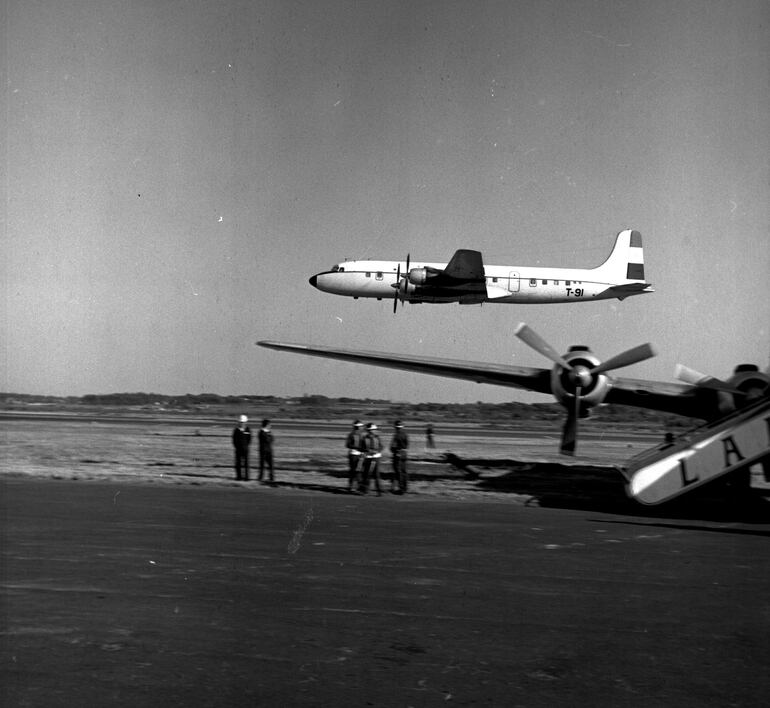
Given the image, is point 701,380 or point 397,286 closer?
point 701,380

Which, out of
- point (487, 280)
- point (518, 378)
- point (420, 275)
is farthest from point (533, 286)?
point (518, 378)

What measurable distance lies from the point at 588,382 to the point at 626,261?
16.8m

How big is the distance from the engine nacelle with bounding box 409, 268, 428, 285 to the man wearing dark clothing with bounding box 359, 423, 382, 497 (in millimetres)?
11969

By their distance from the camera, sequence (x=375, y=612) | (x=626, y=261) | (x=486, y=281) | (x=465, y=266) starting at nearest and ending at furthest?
(x=375, y=612) < (x=465, y=266) < (x=486, y=281) < (x=626, y=261)

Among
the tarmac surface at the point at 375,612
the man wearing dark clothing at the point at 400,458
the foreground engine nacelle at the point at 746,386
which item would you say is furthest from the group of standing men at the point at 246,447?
the foreground engine nacelle at the point at 746,386

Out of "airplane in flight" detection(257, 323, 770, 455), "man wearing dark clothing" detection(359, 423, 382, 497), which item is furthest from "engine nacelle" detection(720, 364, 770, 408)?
"man wearing dark clothing" detection(359, 423, 382, 497)

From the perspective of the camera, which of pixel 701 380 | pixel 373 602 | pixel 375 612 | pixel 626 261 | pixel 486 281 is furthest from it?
pixel 626 261

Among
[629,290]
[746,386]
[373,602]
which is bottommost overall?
[373,602]

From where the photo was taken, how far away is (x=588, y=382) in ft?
63.1

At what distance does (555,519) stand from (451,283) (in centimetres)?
1542

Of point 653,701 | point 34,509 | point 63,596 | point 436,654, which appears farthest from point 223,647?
point 34,509

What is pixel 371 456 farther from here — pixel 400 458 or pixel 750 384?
pixel 750 384

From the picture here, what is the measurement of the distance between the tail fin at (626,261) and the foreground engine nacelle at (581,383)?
14556mm

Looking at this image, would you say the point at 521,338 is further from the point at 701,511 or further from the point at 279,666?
the point at 279,666
